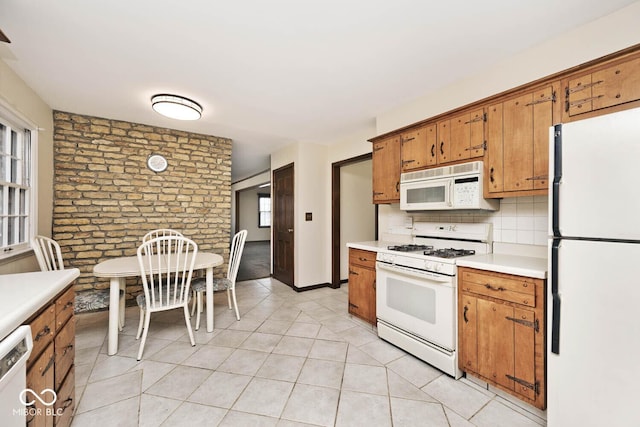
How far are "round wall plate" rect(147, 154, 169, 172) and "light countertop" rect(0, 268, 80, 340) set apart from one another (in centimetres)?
254

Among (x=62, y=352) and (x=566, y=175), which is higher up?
(x=566, y=175)

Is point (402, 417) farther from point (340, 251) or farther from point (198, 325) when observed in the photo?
point (340, 251)

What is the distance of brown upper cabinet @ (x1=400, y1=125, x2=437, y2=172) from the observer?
2588 mm

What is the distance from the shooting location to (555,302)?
1.44 m

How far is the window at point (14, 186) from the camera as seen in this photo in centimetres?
237

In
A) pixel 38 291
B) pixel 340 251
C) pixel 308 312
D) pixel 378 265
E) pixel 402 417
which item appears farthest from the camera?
pixel 340 251

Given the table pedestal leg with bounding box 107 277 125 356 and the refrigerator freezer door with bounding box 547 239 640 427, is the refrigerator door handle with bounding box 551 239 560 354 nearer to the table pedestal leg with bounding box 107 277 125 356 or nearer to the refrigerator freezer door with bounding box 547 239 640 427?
the refrigerator freezer door with bounding box 547 239 640 427

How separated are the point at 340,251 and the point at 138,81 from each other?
11.7 feet

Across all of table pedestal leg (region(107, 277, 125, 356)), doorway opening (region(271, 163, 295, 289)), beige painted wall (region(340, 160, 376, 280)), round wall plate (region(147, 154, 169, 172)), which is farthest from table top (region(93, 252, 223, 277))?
beige painted wall (region(340, 160, 376, 280))

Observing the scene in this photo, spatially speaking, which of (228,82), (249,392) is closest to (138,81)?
(228,82)

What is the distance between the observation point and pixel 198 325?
290cm

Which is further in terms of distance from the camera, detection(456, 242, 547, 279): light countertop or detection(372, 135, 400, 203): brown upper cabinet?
detection(372, 135, 400, 203): brown upper cabinet

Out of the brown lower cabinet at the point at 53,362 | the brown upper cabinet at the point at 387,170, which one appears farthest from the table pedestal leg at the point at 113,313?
the brown upper cabinet at the point at 387,170

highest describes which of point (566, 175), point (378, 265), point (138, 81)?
point (138, 81)
